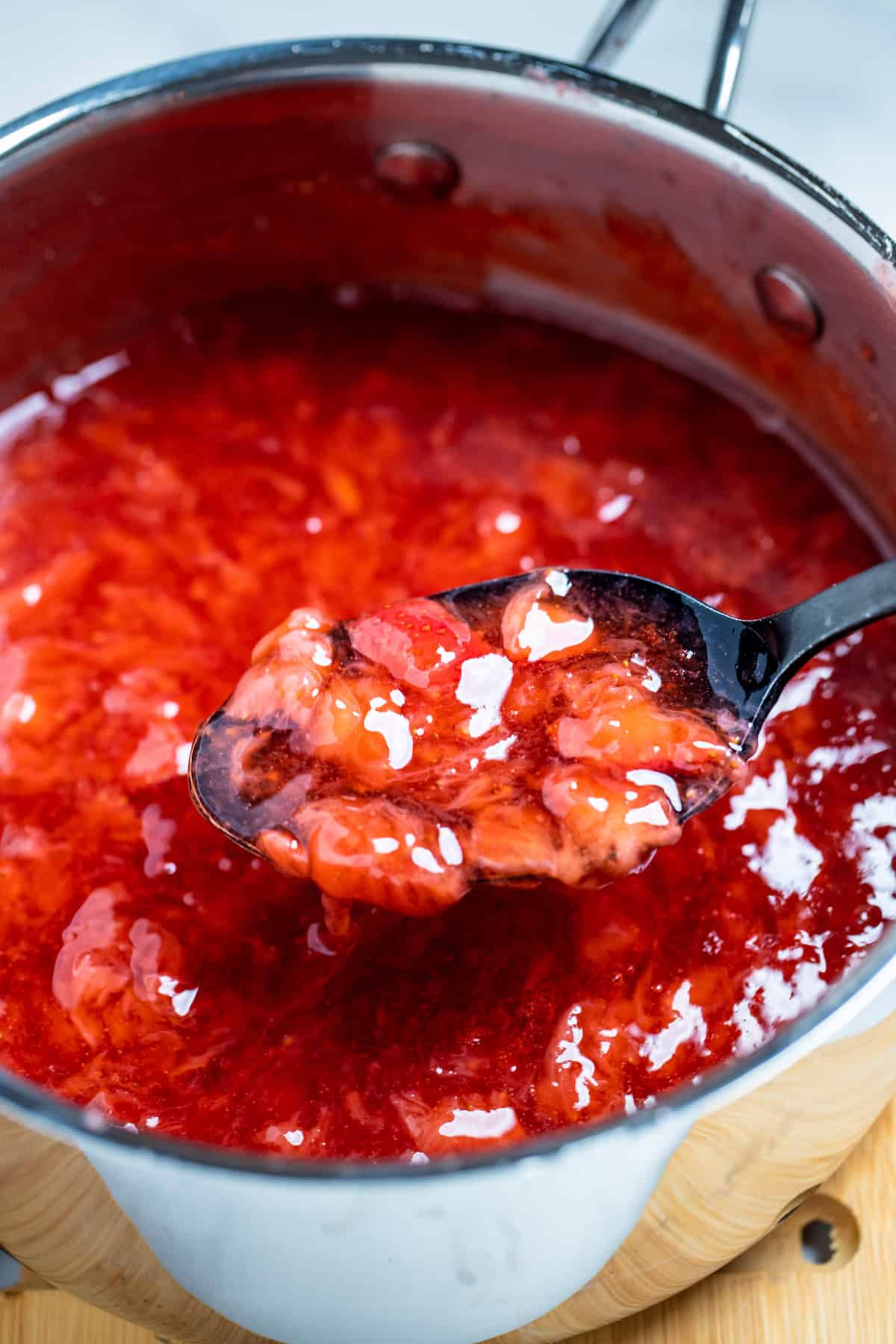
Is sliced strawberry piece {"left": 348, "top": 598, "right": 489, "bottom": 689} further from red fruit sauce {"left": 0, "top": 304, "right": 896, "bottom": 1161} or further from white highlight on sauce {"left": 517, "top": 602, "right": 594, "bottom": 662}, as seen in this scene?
red fruit sauce {"left": 0, "top": 304, "right": 896, "bottom": 1161}

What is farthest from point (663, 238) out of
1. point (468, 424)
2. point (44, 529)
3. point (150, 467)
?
point (44, 529)

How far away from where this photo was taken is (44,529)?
4.33ft

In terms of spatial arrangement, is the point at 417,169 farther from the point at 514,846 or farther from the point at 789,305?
the point at 514,846

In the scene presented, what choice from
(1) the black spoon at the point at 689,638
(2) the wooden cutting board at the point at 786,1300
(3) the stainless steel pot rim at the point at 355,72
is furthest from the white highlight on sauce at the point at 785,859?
(3) the stainless steel pot rim at the point at 355,72

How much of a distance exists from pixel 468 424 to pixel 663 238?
0.25 m

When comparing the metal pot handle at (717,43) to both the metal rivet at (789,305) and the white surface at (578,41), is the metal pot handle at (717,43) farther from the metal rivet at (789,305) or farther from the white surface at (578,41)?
the white surface at (578,41)

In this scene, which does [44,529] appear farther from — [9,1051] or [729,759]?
[729,759]

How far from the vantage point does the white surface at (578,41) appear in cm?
170

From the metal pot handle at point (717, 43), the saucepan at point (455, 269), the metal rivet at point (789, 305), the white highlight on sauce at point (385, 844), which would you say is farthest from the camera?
the metal rivet at point (789, 305)

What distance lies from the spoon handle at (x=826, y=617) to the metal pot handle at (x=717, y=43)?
42 cm

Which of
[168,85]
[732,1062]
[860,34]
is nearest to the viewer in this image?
[732,1062]

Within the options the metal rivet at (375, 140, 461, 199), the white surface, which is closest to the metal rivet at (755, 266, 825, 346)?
the metal rivet at (375, 140, 461, 199)

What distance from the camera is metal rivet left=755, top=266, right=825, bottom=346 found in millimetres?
1269

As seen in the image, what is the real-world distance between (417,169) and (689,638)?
0.58 m
